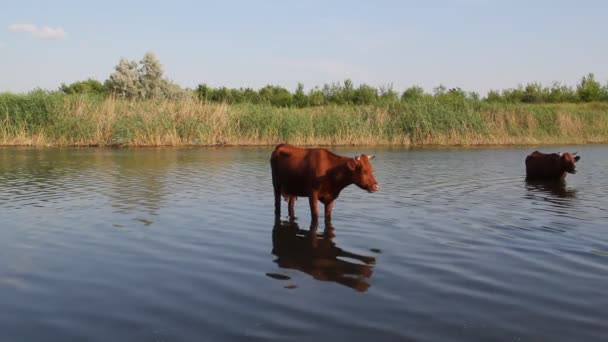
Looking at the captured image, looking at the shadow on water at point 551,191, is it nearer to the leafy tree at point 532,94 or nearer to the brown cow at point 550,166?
the brown cow at point 550,166

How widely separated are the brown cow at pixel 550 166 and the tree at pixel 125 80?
46.3m

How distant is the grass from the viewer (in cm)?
3081

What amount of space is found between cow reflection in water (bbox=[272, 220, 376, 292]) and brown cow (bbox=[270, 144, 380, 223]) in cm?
58

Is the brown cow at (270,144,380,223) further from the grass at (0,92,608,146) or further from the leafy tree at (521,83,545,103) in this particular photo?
the leafy tree at (521,83,545,103)

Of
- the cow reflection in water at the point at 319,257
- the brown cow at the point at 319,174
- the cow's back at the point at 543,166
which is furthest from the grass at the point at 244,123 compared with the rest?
the cow reflection in water at the point at 319,257

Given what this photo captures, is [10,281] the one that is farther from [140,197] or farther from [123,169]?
[123,169]

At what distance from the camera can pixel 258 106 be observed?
33.9 meters

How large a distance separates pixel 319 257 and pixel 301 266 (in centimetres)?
48

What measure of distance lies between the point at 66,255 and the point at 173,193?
5977 millimetres

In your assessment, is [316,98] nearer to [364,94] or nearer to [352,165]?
[364,94]

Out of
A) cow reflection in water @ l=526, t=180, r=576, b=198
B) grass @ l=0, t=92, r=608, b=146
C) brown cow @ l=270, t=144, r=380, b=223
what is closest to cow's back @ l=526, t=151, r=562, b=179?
cow reflection in water @ l=526, t=180, r=576, b=198

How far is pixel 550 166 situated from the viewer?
1631cm

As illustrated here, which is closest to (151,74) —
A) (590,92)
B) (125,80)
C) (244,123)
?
(125,80)

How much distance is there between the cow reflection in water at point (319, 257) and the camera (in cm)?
628
